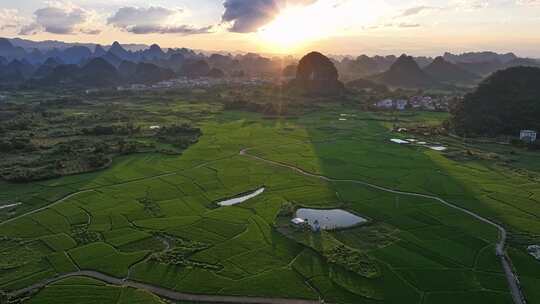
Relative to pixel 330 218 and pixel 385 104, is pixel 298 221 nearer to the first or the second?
pixel 330 218

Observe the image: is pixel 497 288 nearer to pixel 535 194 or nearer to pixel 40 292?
pixel 535 194

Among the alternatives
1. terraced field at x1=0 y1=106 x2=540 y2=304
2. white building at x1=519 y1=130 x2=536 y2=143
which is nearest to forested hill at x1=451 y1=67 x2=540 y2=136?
white building at x1=519 y1=130 x2=536 y2=143

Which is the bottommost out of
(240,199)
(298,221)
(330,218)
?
(330,218)

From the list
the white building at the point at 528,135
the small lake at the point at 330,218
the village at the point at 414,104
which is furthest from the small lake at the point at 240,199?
the village at the point at 414,104

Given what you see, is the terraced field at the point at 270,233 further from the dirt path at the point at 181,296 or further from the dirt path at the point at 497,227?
the dirt path at the point at 497,227

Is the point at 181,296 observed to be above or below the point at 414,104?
below

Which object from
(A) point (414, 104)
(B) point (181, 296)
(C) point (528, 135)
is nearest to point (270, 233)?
(B) point (181, 296)

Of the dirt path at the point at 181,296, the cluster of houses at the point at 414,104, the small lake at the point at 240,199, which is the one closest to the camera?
the dirt path at the point at 181,296

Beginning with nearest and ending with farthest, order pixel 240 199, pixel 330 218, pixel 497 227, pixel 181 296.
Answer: pixel 181 296, pixel 497 227, pixel 330 218, pixel 240 199
